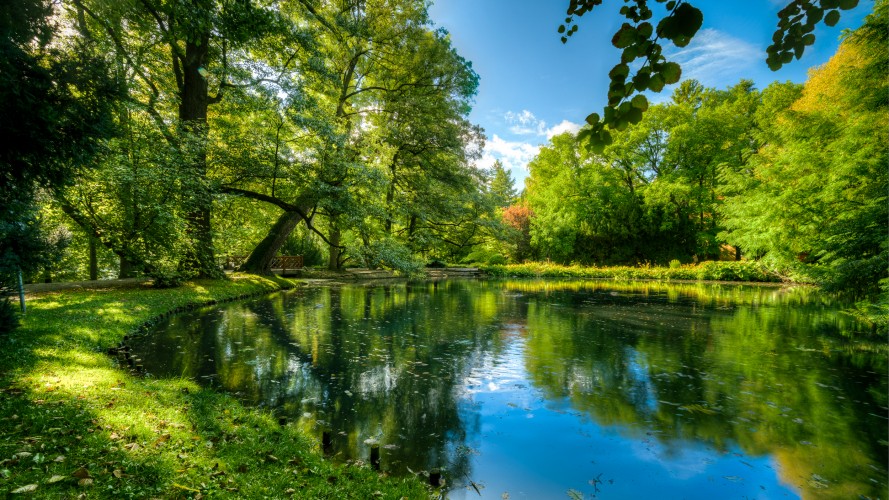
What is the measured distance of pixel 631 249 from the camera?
32.0m


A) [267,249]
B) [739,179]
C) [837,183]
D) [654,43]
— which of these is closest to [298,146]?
[267,249]

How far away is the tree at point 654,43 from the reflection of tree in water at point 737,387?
397 centimetres

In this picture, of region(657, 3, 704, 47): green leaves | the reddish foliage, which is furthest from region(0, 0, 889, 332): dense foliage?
the reddish foliage

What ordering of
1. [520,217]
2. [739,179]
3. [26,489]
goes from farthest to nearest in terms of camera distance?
[520,217] < [739,179] < [26,489]

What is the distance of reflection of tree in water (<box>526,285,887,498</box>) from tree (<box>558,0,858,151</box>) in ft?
13.0

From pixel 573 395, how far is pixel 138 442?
207 inches

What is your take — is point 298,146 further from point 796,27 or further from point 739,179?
point 739,179

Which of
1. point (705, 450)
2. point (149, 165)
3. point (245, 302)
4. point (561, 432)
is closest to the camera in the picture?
point (705, 450)

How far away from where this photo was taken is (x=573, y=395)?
19.1ft

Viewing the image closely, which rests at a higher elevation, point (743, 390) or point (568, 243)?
point (568, 243)

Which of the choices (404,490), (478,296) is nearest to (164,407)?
(404,490)

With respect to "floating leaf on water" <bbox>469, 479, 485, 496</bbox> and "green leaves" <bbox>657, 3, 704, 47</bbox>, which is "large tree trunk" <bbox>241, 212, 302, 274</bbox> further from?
"green leaves" <bbox>657, 3, 704, 47</bbox>

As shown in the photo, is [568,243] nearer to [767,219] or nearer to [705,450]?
[767,219]

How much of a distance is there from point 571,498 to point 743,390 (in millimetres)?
4182
